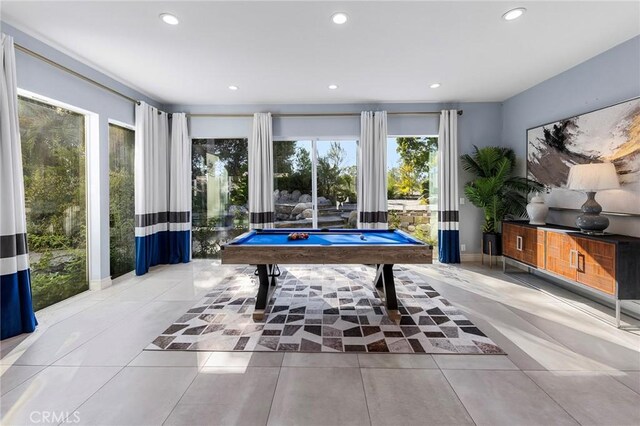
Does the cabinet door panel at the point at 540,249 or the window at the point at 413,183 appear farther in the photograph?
the window at the point at 413,183

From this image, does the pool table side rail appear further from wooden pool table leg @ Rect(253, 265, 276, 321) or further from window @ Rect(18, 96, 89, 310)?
window @ Rect(18, 96, 89, 310)

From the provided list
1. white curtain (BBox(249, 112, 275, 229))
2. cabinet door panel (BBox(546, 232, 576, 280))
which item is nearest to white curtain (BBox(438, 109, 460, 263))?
cabinet door panel (BBox(546, 232, 576, 280))

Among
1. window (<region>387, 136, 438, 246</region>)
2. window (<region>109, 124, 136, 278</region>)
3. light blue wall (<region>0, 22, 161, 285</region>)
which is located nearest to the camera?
light blue wall (<region>0, 22, 161, 285</region>)

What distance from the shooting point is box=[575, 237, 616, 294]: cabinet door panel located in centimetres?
288

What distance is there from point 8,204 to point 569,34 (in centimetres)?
564

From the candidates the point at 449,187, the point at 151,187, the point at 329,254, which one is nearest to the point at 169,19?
the point at 329,254

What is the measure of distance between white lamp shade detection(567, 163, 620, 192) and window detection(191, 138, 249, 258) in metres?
4.84

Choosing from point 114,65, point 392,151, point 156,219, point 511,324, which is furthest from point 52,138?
point 511,324

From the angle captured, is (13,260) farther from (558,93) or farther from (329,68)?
(558,93)

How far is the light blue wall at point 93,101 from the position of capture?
313 cm

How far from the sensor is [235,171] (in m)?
5.69

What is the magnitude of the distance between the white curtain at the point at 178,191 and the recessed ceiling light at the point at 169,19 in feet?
9.12

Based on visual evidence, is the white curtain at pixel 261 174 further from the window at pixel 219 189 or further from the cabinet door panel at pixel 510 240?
the cabinet door panel at pixel 510 240

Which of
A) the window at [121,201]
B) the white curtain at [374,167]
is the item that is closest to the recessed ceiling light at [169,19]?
the window at [121,201]
